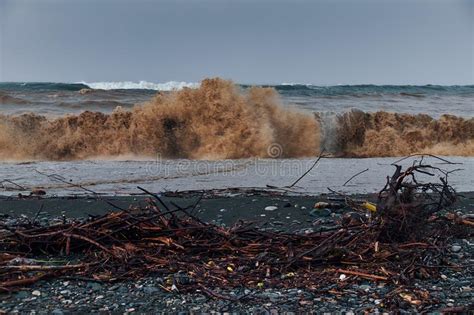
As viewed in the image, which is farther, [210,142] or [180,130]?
[180,130]

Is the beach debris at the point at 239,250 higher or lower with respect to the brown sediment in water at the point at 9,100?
lower

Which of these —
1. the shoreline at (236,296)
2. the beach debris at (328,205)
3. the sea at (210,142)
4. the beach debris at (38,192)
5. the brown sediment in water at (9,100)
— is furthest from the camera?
the brown sediment in water at (9,100)

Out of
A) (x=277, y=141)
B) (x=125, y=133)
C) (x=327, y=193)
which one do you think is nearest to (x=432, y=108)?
(x=277, y=141)

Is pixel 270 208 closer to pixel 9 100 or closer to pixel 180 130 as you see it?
pixel 180 130

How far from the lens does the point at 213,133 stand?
476 inches

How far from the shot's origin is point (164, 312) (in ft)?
8.64

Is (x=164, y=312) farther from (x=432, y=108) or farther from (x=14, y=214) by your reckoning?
(x=432, y=108)

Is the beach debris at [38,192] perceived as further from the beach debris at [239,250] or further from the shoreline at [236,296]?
the shoreline at [236,296]

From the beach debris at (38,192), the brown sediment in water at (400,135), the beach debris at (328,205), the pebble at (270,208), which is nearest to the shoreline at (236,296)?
the beach debris at (328,205)

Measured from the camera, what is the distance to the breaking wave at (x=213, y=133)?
12.1 m

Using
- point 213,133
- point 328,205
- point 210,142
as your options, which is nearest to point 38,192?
point 328,205

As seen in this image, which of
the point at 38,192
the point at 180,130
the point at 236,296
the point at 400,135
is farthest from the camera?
the point at 400,135

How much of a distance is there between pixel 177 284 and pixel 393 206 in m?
1.56

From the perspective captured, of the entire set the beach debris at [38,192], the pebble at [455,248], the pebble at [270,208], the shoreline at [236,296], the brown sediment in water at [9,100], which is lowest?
A: the beach debris at [38,192]
